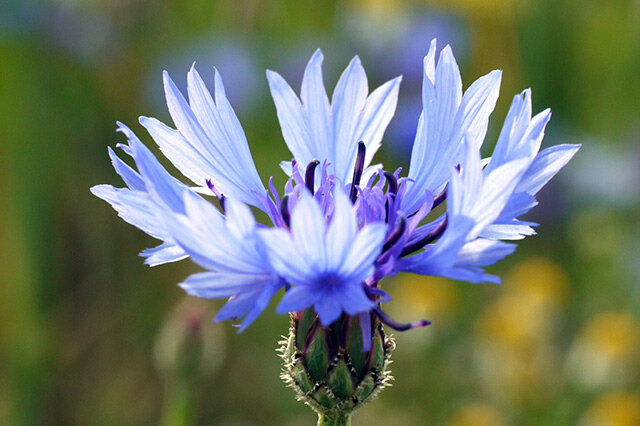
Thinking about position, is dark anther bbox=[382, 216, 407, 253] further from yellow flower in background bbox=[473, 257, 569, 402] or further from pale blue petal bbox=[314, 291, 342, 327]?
yellow flower in background bbox=[473, 257, 569, 402]

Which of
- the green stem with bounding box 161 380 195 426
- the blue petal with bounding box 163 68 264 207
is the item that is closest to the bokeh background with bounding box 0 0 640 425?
the green stem with bounding box 161 380 195 426

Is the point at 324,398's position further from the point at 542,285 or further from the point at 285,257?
the point at 542,285

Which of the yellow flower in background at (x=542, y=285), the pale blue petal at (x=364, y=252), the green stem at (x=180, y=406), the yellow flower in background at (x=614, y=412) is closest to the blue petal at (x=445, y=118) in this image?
the pale blue petal at (x=364, y=252)

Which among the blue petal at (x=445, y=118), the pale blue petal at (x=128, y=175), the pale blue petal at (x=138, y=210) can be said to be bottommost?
the pale blue petal at (x=138, y=210)

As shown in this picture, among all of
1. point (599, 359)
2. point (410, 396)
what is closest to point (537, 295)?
point (599, 359)

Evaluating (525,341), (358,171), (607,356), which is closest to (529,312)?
(525,341)

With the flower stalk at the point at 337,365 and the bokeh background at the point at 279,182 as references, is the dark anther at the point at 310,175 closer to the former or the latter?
the flower stalk at the point at 337,365
